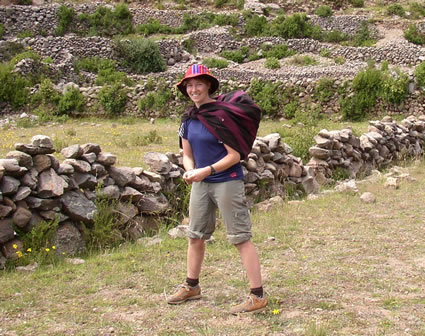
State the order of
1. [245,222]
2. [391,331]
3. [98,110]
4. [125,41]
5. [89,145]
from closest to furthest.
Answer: [391,331] < [245,222] < [89,145] < [98,110] < [125,41]

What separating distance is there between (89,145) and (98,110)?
11533 millimetres

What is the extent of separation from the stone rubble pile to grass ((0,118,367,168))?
1.11 metres

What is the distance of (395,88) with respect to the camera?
1552cm

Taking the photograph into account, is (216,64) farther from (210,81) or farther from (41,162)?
(210,81)

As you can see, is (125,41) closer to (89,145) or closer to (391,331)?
(89,145)

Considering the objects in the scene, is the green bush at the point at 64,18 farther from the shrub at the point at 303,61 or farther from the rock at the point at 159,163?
the rock at the point at 159,163

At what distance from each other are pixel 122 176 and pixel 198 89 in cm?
243

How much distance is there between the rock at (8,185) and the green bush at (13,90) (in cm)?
1361

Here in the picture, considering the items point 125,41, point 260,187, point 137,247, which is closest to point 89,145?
point 137,247

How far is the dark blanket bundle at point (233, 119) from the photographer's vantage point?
11.8ft

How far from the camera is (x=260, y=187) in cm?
754

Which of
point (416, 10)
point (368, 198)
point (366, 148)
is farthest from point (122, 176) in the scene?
point (416, 10)

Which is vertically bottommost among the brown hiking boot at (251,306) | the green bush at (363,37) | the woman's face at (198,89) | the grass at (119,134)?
the grass at (119,134)

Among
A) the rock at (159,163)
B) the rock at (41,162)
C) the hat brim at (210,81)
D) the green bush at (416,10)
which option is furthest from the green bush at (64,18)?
the hat brim at (210,81)
